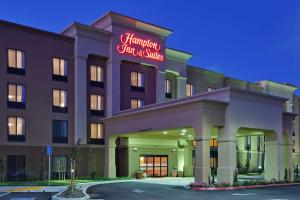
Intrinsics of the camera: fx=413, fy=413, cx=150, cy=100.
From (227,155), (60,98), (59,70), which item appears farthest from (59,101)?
(227,155)

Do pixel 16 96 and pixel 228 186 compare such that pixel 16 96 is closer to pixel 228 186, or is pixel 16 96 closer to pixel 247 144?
pixel 228 186

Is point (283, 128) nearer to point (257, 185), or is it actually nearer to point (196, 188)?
point (257, 185)

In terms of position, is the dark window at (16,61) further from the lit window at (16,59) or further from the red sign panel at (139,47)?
the red sign panel at (139,47)

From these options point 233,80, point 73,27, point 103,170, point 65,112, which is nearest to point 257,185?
point 103,170

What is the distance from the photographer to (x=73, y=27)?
40250 mm

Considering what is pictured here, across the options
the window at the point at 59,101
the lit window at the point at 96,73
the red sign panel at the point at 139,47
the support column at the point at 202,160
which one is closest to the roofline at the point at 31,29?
the lit window at the point at 96,73

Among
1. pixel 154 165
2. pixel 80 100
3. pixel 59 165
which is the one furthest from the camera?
pixel 154 165

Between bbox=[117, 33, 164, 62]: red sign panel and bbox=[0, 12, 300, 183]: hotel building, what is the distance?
0.11m

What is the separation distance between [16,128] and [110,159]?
9.50 m

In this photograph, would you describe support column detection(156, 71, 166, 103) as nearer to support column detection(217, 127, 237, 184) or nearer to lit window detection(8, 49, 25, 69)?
lit window detection(8, 49, 25, 69)

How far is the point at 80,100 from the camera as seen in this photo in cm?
4003

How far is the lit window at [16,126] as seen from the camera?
36.3m

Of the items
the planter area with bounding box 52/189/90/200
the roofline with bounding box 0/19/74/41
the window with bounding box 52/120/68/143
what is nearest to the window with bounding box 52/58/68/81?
the roofline with bounding box 0/19/74/41

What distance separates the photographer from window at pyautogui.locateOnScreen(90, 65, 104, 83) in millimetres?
42000
